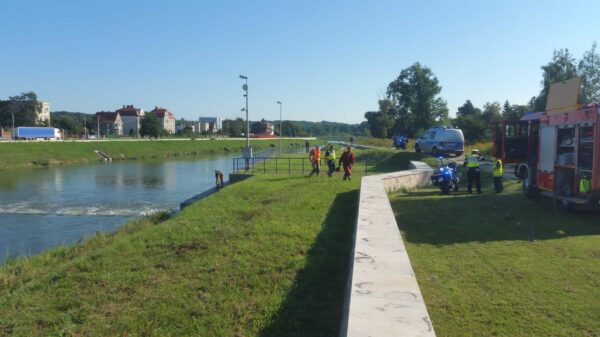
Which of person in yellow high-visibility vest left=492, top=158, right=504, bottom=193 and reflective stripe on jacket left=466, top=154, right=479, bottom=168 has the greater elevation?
reflective stripe on jacket left=466, top=154, right=479, bottom=168

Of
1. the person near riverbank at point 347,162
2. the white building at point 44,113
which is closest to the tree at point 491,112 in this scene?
the person near riverbank at point 347,162

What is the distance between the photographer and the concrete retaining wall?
4.01 meters

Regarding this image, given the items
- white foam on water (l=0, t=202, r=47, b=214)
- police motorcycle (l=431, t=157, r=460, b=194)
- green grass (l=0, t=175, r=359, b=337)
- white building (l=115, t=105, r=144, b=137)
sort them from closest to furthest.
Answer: green grass (l=0, t=175, r=359, b=337)
police motorcycle (l=431, t=157, r=460, b=194)
white foam on water (l=0, t=202, r=47, b=214)
white building (l=115, t=105, r=144, b=137)

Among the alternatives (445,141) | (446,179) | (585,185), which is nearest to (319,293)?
(585,185)

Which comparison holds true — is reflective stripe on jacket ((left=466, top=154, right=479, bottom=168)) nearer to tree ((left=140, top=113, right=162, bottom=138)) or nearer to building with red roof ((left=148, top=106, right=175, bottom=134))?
tree ((left=140, top=113, right=162, bottom=138))

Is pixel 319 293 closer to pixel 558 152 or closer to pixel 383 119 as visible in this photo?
pixel 558 152

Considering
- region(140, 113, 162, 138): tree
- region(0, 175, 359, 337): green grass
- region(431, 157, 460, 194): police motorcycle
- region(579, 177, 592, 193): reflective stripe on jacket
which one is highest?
region(140, 113, 162, 138): tree

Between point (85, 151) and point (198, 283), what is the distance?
6360 centimetres

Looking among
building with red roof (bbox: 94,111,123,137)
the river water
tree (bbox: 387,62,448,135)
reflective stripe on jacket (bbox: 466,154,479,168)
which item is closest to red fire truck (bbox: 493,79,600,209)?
reflective stripe on jacket (bbox: 466,154,479,168)

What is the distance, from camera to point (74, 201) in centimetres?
2638

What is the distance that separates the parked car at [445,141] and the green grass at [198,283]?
68.0 feet

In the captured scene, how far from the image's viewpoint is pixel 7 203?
83.5ft

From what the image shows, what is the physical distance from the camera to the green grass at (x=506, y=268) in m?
5.37

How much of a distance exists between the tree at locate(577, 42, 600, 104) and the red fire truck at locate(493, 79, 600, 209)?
45.1m
